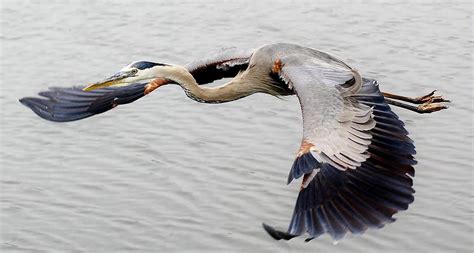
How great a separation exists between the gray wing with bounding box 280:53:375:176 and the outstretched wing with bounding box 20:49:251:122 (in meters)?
0.85

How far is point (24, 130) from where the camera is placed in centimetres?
1439

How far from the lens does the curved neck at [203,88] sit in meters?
9.99

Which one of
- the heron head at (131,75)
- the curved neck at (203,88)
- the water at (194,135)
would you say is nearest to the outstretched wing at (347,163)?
the curved neck at (203,88)

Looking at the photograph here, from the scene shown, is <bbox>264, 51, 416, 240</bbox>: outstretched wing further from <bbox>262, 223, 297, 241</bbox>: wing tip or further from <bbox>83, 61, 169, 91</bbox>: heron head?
<bbox>83, 61, 169, 91</bbox>: heron head

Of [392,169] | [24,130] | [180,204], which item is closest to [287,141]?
[180,204]

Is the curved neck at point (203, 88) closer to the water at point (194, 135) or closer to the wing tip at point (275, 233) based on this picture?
the water at point (194, 135)

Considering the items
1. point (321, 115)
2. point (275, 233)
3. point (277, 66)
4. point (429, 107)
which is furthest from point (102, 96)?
point (275, 233)

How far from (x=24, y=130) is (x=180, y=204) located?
2.98 m

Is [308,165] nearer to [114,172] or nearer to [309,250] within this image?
[309,250]

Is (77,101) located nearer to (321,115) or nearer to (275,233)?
(321,115)

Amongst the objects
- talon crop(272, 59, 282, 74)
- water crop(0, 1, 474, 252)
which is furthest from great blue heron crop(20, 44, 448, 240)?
water crop(0, 1, 474, 252)

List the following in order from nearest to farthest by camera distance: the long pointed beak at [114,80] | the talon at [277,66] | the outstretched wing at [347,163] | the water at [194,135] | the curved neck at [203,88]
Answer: the outstretched wing at [347,163]
the talon at [277,66]
the long pointed beak at [114,80]
the curved neck at [203,88]
the water at [194,135]

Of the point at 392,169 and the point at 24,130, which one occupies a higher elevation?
the point at 392,169

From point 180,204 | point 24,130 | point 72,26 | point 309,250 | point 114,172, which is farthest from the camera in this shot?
point 72,26
